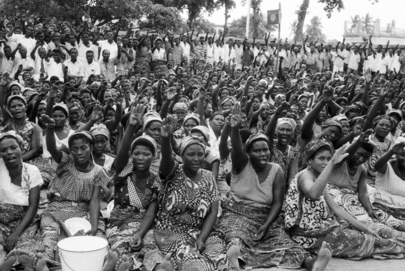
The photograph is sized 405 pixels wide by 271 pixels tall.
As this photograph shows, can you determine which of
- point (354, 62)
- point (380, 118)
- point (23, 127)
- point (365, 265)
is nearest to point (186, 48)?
point (354, 62)

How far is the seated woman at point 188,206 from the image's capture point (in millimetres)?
3712

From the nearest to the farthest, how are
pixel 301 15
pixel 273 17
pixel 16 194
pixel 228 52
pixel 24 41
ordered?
pixel 16 194, pixel 24 41, pixel 228 52, pixel 273 17, pixel 301 15

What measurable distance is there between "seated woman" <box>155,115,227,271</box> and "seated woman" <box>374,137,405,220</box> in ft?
6.38

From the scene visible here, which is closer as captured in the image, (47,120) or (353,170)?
(47,120)

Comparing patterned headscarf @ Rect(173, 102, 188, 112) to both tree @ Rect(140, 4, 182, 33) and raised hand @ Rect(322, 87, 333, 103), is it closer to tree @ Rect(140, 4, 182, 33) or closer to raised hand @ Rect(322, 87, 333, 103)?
raised hand @ Rect(322, 87, 333, 103)

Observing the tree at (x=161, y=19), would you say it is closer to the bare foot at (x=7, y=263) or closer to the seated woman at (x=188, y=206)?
the seated woman at (x=188, y=206)

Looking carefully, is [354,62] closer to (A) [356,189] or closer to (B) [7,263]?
(A) [356,189]

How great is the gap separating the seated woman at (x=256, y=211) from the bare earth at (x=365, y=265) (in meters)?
0.32

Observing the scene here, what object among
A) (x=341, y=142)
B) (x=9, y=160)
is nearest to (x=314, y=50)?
(x=341, y=142)

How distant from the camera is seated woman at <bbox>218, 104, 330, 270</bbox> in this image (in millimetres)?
3953

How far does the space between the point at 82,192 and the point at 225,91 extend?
5.16 m

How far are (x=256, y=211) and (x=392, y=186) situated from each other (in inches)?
62.6

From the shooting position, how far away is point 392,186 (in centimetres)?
486

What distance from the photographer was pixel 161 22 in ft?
56.7
